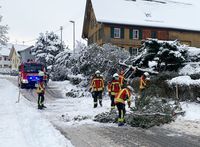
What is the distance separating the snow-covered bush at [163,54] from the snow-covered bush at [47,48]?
116 ft

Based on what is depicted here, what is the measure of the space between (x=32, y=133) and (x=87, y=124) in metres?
3.03

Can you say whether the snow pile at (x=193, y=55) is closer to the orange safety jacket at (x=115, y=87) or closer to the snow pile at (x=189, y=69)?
the snow pile at (x=189, y=69)

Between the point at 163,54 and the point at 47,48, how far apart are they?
3831cm

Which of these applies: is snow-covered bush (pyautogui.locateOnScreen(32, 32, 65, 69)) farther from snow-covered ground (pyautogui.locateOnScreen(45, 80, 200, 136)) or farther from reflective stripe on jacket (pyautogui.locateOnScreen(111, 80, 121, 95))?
reflective stripe on jacket (pyautogui.locateOnScreen(111, 80, 121, 95))

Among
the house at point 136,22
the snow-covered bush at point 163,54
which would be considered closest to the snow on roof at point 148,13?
the house at point 136,22

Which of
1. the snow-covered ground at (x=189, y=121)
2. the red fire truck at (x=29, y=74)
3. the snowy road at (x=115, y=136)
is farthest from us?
the red fire truck at (x=29, y=74)

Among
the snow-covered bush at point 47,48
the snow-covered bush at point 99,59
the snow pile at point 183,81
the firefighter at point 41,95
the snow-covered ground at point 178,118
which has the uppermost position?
the snow-covered bush at point 47,48

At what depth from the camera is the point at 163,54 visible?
26.1 metres

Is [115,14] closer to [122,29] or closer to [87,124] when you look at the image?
[122,29]

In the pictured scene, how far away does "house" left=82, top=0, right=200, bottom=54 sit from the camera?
52875 mm

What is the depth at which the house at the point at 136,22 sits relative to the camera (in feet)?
173

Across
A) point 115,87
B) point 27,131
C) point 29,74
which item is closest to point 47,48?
point 29,74

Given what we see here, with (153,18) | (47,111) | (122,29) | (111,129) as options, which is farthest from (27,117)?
(153,18)

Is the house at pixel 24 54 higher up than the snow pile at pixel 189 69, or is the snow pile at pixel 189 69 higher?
the house at pixel 24 54
